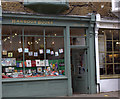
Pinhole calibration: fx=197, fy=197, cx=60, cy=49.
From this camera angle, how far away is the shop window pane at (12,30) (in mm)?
9266

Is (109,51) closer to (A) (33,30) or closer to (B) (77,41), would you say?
(B) (77,41)

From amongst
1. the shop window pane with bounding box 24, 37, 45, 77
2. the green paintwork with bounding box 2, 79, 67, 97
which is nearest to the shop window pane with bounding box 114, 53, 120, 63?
the green paintwork with bounding box 2, 79, 67, 97

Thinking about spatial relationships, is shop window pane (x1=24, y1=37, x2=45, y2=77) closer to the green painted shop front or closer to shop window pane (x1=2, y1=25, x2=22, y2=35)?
the green painted shop front

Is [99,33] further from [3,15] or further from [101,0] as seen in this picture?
[3,15]

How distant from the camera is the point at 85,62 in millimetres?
10633

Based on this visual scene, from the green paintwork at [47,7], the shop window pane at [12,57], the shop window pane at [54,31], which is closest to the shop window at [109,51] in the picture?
the shop window pane at [54,31]

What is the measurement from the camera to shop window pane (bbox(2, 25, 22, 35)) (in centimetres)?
927

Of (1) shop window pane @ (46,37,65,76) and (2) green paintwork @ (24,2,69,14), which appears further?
(1) shop window pane @ (46,37,65,76)

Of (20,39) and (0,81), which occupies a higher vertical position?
(20,39)

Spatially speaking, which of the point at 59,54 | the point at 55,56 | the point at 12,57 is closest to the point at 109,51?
the point at 59,54

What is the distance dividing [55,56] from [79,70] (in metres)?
1.77

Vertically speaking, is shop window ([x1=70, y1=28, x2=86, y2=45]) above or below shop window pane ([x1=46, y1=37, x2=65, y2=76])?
above

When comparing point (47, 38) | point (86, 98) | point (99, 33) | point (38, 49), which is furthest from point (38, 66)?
point (99, 33)

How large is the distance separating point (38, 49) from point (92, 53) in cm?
289
